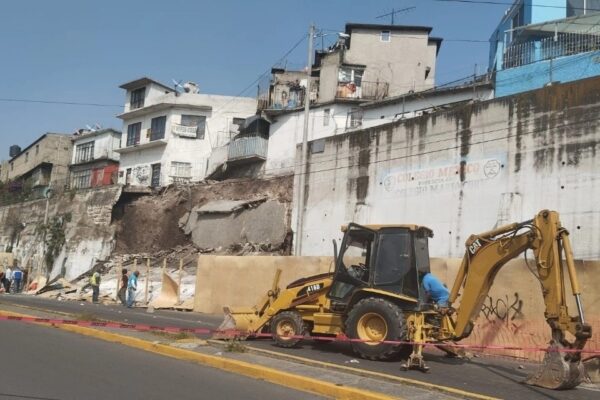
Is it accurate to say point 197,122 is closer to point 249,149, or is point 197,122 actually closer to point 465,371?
point 249,149

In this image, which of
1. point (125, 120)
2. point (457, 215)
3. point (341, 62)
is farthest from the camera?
point (125, 120)

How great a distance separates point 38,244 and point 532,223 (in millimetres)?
44955

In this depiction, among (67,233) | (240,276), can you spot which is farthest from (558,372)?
(67,233)

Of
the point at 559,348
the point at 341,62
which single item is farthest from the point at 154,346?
the point at 341,62

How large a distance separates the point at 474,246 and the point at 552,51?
2078 cm

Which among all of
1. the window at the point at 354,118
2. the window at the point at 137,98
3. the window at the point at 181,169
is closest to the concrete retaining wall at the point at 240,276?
the window at the point at 354,118

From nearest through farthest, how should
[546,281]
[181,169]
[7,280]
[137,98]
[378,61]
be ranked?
[546,281], [7,280], [378,61], [181,169], [137,98]

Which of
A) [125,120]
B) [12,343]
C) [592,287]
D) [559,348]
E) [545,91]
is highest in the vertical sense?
[125,120]

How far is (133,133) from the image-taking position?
52406mm

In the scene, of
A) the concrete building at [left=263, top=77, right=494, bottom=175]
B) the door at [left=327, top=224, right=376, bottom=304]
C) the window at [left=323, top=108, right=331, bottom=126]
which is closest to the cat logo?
the door at [left=327, top=224, right=376, bottom=304]

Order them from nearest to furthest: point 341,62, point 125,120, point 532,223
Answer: point 532,223, point 341,62, point 125,120

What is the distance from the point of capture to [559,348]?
7.92 m

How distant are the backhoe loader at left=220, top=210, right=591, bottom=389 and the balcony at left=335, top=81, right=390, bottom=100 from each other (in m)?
28.1

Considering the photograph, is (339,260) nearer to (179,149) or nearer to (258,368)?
(258,368)
